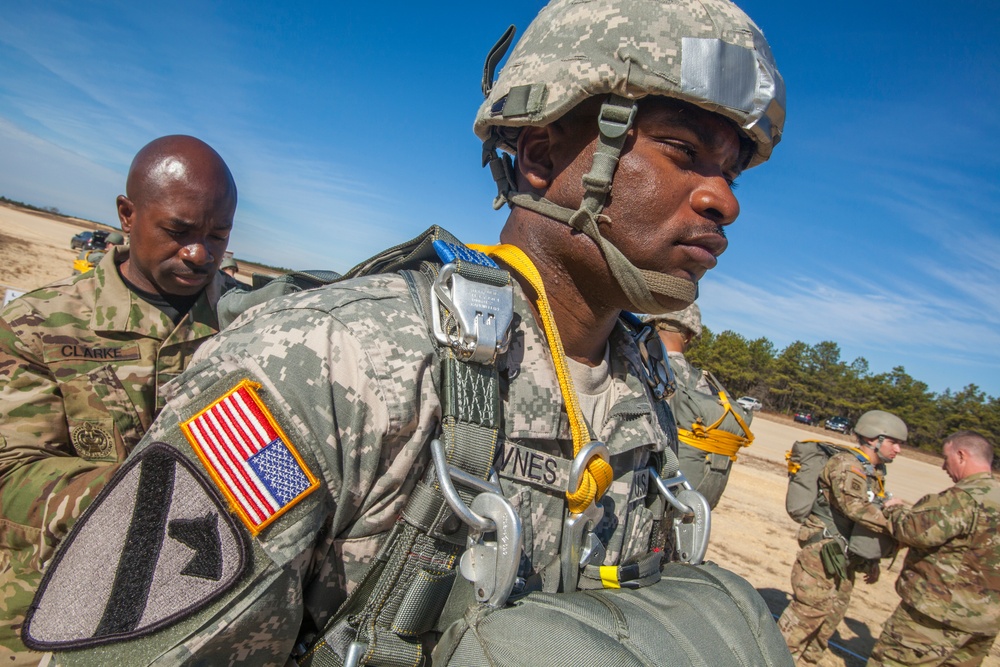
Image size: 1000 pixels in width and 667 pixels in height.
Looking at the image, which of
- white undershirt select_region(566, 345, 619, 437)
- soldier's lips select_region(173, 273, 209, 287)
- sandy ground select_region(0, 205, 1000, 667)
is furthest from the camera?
sandy ground select_region(0, 205, 1000, 667)

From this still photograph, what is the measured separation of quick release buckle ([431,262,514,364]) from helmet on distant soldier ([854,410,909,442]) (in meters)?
6.38

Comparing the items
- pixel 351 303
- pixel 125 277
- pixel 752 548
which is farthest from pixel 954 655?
pixel 125 277

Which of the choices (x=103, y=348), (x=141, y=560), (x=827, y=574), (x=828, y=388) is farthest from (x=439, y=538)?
(x=828, y=388)

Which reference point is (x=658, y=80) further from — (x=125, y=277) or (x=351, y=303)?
(x=125, y=277)

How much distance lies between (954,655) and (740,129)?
5.99 metres

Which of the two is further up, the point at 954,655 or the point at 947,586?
the point at 947,586

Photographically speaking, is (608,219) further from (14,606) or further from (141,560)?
(14,606)

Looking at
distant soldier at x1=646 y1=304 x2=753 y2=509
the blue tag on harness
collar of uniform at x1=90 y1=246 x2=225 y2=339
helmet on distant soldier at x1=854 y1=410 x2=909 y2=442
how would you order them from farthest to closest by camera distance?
helmet on distant soldier at x1=854 y1=410 x2=909 y2=442, distant soldier at x1=646 y1=304 x2=753 y2=509, collar of uniform at x1=90 y1=246 x2=225 y2=339, the blue tag on harness

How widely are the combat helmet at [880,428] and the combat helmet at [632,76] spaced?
572 centimetres

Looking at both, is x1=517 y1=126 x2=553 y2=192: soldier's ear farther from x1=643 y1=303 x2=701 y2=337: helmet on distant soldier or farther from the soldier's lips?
x1=643 y1=303 x2=701 y2=337: helmet on distant soldier

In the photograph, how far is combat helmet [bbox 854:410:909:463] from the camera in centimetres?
642

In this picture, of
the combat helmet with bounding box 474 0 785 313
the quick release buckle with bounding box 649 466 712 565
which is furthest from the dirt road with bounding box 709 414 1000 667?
the combat helmet with bounding box 474 0 785 313

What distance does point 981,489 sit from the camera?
543 centimetres

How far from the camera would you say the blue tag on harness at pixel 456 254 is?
1522 mm
